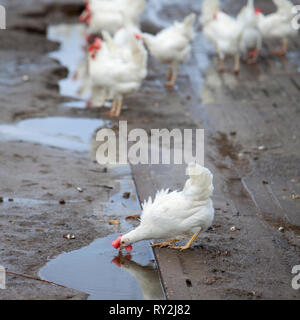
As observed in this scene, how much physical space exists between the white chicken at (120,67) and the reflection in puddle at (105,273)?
364 cm

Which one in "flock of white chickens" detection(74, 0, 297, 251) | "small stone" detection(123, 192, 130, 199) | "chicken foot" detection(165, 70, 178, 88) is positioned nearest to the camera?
"flock of white chickens" detection(74, 0, 297, 251)

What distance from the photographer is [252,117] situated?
890 cm

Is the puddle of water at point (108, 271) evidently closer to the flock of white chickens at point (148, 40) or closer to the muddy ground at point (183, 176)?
the muddy ground at point (183, 176)

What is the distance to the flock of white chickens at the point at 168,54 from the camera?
5.00 m

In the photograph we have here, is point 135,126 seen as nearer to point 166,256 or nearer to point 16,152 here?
point 16,152

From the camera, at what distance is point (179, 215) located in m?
5.00

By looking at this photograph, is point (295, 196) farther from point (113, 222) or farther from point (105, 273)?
point (105, 273)

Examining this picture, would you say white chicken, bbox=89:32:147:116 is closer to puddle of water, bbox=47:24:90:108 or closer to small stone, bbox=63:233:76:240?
puddle of water, bbox=47:24:90:108

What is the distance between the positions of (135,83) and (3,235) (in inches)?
152

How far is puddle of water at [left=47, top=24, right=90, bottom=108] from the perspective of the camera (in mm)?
10023

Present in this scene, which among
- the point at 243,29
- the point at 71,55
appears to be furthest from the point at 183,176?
the point at 71,55

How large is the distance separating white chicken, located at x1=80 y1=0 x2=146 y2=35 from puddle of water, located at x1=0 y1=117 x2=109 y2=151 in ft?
13.6

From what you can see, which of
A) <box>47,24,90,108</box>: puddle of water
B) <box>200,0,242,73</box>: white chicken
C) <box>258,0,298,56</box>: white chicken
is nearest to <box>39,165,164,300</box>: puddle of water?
<box>47,24,90,108</box>: puddle of water
